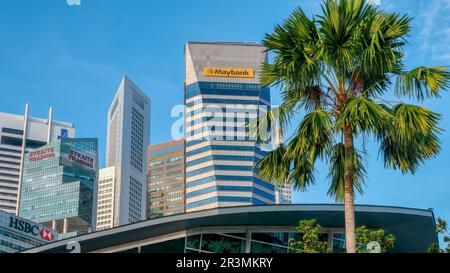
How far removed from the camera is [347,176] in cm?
→ 1532

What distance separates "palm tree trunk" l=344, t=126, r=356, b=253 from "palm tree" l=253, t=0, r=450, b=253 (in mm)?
22

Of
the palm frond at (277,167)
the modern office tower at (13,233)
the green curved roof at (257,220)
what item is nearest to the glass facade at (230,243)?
the green curved roof at (257,220)

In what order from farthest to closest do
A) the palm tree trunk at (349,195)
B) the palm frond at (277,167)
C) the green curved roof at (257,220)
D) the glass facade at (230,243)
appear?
the glass facade at (230,243)
the green curved roof at (257,220)
the palm frond at (277,167)
the palm tree trunk at (349,195)

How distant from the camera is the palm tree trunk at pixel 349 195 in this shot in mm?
14570

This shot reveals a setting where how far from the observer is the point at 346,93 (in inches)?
631

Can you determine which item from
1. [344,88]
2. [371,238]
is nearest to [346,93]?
[344,88]

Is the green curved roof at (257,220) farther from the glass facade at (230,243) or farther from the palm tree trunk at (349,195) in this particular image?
the palm tree trunk at (349,195)

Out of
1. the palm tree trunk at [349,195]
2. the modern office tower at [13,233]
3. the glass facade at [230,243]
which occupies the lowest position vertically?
the palm tree trunk at [349,195]

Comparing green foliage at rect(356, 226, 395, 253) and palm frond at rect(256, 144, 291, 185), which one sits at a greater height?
palm frond at rect(256, 144, 291, 185)

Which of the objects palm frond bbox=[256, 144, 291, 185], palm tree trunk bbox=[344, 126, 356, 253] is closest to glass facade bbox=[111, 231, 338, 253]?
palm frond bbox=[256, 144, 291, 185]

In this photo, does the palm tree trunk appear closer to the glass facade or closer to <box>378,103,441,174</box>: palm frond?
<box>378,103,441,174</box>: palm frond

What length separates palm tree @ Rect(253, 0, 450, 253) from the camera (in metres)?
15.1

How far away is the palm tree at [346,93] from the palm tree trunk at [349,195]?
2 cm
